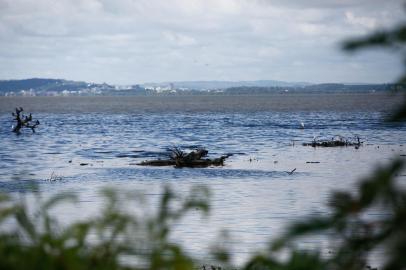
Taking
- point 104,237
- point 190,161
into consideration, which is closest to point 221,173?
point 190,161

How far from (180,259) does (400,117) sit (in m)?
1.03

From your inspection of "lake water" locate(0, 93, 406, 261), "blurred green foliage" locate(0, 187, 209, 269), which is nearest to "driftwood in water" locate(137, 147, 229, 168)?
"lake water" locate(0, 93, 406, 261)

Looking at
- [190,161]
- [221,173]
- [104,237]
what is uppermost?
[104,237]

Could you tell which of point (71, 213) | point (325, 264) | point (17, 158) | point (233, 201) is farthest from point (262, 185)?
point (325, 264)

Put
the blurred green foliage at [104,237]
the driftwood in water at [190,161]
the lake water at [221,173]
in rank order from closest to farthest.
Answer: the blurred green foliage at [104,237] → the lake water at [221,173] → the driftwood in water at [190,161]

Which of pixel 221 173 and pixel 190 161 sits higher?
pixel 190 161

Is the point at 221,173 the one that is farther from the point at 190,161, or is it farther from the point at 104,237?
the point at 104,237

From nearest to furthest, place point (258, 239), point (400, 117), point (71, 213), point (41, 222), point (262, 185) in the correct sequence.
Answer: point (400, 117), point (41, 222), point (258, 239), point (71, 213), point (262, 185)

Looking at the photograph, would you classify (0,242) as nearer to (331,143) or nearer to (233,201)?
(233,201)

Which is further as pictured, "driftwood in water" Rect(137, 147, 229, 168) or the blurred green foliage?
"driftwood in water" Rect(137, 147, 229, 168)

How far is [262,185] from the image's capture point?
28.6m

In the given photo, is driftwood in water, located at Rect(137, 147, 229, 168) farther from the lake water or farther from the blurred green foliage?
the blurred green foliage

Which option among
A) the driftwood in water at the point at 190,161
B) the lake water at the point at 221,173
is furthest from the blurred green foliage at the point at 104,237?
the driftwood in water at the point at 190,161

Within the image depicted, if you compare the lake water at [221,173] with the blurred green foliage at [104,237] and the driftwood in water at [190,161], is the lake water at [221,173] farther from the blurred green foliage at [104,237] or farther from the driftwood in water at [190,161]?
the driftwood in water at [190,161]
